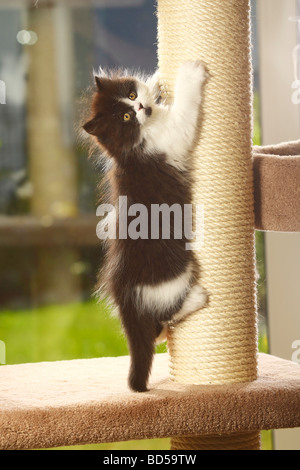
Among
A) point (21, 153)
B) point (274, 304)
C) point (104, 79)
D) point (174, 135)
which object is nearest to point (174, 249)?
point (174, 135)

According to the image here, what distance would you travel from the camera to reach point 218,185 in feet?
3.66

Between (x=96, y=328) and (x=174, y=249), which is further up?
(x=174, y=249)

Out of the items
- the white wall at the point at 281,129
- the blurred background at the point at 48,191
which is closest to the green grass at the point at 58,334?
the blurred background at the point at 48,191

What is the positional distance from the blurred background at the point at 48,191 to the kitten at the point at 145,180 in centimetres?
92

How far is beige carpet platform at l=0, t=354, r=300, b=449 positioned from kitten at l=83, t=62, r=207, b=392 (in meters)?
0.07

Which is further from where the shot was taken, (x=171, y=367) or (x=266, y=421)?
(x=171, y=367)

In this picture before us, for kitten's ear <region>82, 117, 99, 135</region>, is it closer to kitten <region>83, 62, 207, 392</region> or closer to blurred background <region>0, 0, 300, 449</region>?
kitten <region>83, 62, 207, 392</region>

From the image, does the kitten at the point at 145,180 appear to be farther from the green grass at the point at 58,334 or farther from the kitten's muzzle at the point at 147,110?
the green grass at the point at 58,334

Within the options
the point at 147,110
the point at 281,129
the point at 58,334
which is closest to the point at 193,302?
the point at 147,110

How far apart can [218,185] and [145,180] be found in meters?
0.14
